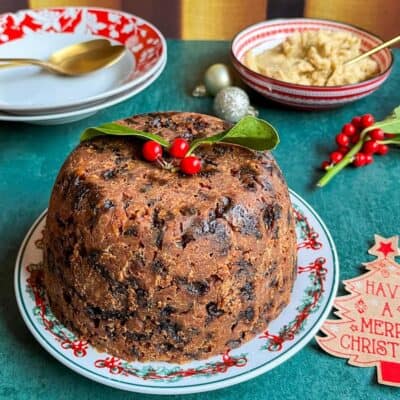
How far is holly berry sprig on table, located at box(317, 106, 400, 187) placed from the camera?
141cm

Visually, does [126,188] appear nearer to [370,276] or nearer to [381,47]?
[370,276]

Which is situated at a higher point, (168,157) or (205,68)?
(168,157)

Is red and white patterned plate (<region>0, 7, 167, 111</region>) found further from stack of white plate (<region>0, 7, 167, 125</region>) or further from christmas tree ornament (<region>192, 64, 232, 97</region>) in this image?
christmas tree ornament (<region>192, 64, 232, 97</region>)

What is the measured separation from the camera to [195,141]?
968 millimetres

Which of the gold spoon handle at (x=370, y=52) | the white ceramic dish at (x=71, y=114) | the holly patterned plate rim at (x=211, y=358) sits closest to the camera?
the holly patterned plate rim at (x=211, y=358)

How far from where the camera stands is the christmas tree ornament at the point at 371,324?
962 mm

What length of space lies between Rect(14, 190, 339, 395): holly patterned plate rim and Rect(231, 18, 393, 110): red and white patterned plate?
543 mm

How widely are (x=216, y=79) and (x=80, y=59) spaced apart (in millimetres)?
366

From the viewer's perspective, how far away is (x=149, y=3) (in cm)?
244

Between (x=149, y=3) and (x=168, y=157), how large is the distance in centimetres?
164

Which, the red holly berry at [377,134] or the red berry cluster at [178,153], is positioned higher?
the red berry cluster at [178,153]

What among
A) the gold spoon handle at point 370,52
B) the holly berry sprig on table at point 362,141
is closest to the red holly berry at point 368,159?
the holly berry sprig on table at point 362,141

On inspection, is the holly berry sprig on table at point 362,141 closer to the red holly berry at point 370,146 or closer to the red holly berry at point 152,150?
the red holly berry at point 370,146

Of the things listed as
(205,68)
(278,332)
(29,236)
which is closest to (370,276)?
(278,332)
